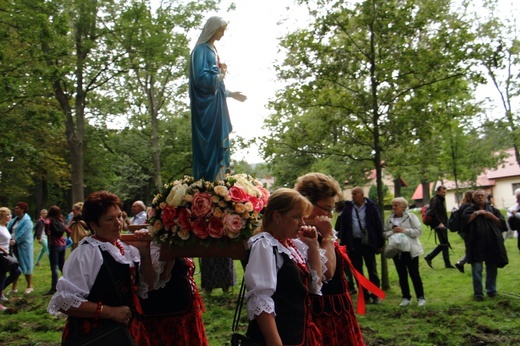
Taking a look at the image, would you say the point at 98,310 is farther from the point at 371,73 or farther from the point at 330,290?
the point at 371,73

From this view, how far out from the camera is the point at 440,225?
13.0m

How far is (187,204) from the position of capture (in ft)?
12.6

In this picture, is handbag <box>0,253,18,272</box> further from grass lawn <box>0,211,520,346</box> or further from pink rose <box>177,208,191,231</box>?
pink rose <box>177,208,191,231</box>

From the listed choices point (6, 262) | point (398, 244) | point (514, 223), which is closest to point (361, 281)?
point (398, 244)

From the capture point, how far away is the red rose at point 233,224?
3.60 m

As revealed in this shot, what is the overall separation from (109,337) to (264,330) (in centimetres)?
103

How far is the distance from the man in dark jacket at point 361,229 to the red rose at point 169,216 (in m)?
6.52

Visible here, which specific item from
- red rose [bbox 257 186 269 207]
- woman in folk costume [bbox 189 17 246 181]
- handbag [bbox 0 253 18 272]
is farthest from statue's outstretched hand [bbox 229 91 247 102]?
handbag [bbox 0 253 18 272]

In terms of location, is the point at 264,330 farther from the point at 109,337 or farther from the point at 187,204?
the point at 187,204

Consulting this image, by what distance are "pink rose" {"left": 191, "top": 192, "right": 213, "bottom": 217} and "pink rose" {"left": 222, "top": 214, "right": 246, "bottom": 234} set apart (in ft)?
0.53

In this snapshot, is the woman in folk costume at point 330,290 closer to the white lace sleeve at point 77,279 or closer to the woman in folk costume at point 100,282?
the woman in folk costume at point 100,282

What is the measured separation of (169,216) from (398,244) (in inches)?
239

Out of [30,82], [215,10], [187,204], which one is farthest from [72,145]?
[187,204]

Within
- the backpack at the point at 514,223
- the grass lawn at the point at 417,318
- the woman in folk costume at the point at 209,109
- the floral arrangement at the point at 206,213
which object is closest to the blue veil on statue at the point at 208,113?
the woman in folk costume at the point at 209,109
